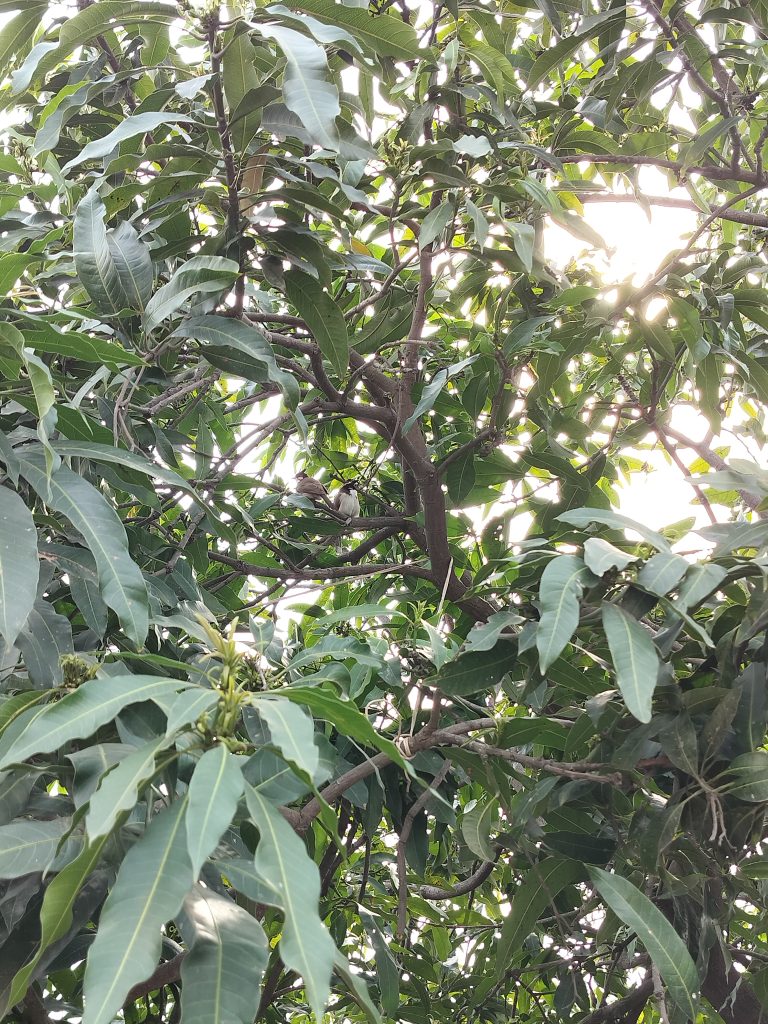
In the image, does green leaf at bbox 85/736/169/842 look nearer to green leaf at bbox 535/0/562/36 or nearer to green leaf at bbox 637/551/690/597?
green leaf at bbox 637/551/690/597

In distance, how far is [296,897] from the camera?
24.7 inches

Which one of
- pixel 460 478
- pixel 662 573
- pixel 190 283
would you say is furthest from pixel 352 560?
pixel 662 573

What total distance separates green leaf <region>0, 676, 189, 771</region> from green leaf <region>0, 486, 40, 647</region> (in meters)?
0.09

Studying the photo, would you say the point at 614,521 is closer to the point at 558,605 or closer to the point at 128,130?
the point at 558,605

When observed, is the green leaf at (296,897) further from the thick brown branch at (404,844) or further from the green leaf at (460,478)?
the green leaf at (460,478)

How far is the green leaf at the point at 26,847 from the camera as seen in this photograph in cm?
75

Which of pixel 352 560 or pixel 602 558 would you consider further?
pixel 352 560

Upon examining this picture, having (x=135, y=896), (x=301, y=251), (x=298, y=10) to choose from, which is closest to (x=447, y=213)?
(x=301, y=251)

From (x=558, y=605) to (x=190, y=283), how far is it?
1.77ft

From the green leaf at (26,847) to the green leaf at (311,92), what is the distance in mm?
686

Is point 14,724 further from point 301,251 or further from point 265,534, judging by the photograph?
point 265,534

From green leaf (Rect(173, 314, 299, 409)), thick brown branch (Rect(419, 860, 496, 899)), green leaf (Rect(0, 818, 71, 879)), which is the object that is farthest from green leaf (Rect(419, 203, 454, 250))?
thick brown branch (Rect(419, 860, 496, 899))

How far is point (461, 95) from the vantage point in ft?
4.84

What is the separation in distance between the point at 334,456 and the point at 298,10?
1093 millimetres
